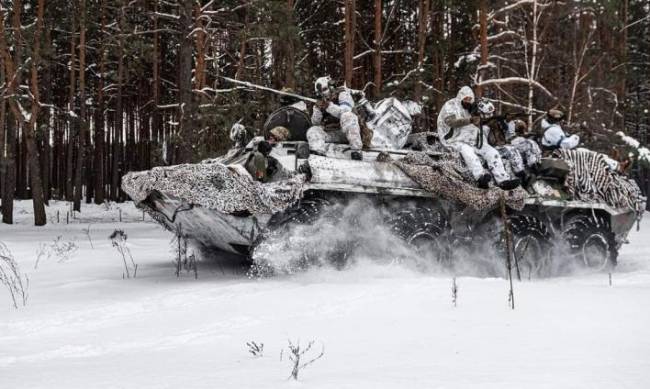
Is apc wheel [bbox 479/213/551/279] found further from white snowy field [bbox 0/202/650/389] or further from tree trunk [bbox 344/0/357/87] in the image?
tree trunk [bbox 344/0/357/87]

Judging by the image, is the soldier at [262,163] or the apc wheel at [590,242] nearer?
the soldier at [262,163]

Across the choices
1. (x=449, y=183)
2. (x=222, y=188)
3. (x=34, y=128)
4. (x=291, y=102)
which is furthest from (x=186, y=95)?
(x=222, y=188)

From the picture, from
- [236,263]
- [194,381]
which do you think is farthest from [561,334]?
[236,263]

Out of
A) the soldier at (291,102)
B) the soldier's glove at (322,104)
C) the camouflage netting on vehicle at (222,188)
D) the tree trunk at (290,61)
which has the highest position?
the tree trunk at (290,61)

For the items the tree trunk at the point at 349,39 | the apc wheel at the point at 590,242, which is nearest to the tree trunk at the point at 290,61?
the tree trunk at the point at 349,39

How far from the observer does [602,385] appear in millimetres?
3404

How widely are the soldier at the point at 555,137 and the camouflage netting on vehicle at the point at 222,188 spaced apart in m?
4.51

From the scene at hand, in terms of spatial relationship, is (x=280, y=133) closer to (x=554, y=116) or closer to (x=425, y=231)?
(x=425, y=231)

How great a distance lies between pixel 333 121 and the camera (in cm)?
1002

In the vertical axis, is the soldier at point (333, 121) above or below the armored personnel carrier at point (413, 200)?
above

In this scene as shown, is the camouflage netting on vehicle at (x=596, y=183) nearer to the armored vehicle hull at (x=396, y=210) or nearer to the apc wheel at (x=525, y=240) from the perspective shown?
the armored vehicle hull at (x=396, y=210)

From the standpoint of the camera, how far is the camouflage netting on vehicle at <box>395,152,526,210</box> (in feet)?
30.5

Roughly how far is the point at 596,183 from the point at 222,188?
5771 millimetres

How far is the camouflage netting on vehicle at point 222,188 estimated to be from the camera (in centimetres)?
792
